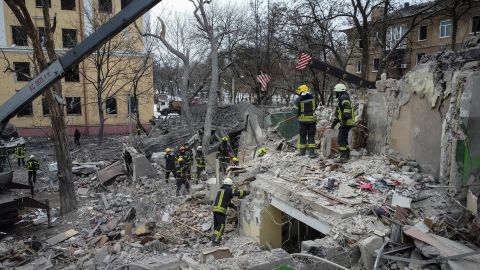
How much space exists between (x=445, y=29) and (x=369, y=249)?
35.9m

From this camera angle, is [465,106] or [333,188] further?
[333,188]

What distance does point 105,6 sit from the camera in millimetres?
26984

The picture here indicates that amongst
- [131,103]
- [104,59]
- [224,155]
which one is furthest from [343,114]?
[104,59]

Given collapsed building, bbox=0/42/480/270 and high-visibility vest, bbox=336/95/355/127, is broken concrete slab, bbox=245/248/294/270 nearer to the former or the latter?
collapsed building, bbox=0/42/480/270

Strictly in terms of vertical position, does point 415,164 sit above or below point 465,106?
below

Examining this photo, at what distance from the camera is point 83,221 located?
11.7 meters

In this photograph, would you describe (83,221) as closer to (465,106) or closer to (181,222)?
(181,222)

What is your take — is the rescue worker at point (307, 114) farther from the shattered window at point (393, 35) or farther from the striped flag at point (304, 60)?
the shattered window at point (393, 35)

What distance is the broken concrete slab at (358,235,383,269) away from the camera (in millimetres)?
5398

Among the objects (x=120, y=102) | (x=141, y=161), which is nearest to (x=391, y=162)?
(x=141, y=161)

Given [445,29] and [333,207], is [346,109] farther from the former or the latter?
[445,29]

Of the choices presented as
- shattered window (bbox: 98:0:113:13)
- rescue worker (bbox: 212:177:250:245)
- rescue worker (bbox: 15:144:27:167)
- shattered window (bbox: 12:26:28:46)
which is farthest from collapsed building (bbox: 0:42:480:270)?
shattered window (bbox: 12:26:28:46)

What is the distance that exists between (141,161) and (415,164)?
10981 mm

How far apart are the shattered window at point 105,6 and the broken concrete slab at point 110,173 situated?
1338cm
